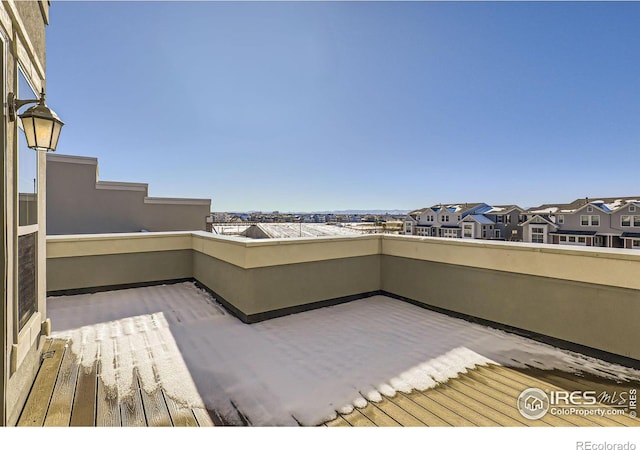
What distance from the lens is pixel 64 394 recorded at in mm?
2225

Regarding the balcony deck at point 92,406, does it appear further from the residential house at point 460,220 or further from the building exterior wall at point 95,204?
the residential house at point 460,220

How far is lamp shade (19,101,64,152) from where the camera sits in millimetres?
2209

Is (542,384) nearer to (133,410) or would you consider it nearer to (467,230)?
(133,410)

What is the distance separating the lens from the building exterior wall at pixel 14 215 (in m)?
1.80

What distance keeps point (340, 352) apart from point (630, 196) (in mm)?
27043

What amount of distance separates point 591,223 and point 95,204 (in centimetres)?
2813

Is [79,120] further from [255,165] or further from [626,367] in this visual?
[626,367]

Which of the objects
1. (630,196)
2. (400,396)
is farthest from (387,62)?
(630,196)

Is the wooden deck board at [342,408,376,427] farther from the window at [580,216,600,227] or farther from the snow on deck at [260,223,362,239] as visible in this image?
the window at [580,216,600,227]

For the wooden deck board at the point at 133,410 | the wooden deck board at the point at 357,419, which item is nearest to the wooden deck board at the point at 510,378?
Result: the wooden deck board at the point at 357,419

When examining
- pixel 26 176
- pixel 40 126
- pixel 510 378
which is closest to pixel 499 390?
pixel 510 378

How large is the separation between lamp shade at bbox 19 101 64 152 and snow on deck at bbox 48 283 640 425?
2.10 metres

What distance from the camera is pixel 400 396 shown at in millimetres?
2217

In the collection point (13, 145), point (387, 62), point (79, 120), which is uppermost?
point (387, 62)
